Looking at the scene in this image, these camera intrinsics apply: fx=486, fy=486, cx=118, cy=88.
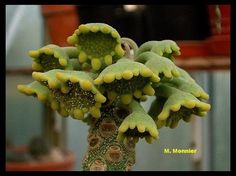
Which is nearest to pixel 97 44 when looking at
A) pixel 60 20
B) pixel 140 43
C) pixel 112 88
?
pixel 112 88

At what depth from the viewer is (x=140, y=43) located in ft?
3.89

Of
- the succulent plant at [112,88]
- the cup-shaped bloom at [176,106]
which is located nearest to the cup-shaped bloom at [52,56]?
the succulent plant at [112,88]

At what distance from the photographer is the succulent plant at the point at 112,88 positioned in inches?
18.8

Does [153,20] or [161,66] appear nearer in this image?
[161,66]

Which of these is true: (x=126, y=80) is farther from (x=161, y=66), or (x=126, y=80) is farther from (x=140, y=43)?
(x=140, y=43)

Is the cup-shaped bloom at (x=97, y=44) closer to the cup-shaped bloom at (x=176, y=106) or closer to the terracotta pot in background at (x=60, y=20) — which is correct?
the cup-shaped bloom at (x=176, y=106)

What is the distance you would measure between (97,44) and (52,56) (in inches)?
2.2

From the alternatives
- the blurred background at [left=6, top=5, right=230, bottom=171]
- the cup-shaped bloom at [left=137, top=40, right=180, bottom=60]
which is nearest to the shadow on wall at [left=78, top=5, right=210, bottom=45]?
the blurred background at [left=6, top=5, right=230, bottom=171]

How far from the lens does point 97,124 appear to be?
550 millimetres

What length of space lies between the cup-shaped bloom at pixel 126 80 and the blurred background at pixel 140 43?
19 cm

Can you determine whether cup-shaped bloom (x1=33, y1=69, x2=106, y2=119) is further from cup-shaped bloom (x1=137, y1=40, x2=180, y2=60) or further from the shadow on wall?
the shadow on wall

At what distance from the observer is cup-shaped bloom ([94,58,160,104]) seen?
0.46 metres

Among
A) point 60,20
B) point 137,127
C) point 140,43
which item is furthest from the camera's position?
point 60,20
